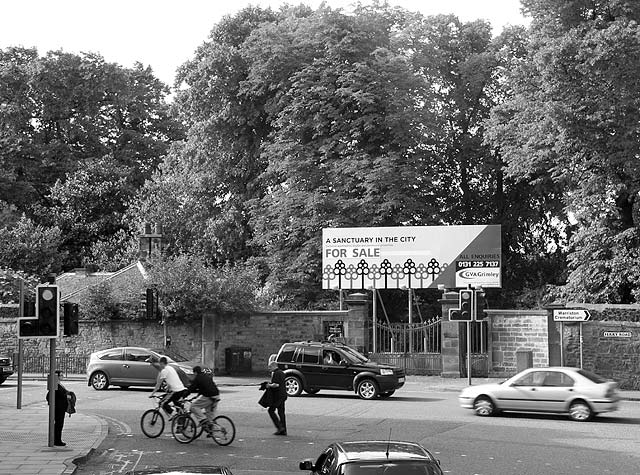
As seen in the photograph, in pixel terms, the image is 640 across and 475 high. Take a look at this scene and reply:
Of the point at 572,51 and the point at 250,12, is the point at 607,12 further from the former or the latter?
the point at 250,12

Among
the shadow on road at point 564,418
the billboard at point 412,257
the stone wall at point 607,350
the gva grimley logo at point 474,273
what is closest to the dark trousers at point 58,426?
the shadow on road at point 564,418

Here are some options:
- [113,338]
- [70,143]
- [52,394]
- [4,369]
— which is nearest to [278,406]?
[52,394]

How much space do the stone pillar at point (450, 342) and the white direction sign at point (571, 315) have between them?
14.6 feet

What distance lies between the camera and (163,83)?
65688mm

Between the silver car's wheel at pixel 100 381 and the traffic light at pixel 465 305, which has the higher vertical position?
the traffic light at pixel 465 305

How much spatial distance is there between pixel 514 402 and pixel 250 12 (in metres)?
33.6

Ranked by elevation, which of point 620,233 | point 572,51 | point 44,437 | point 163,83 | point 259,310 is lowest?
point 44,437

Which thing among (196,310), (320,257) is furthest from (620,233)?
(196,310)

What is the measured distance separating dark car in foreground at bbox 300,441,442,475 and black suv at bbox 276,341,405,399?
17.7 m

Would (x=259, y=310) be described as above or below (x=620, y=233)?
below

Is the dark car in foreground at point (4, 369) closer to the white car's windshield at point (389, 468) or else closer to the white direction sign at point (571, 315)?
the white direction sign at point (571, 315)

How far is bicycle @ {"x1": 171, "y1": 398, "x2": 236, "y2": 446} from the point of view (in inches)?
723

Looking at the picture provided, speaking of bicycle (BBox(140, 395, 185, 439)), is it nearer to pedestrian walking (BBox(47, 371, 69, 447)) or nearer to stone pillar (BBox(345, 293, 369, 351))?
pedestrian walking (BBox(47, 371, 69, 447))

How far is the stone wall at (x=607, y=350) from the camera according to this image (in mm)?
32750
